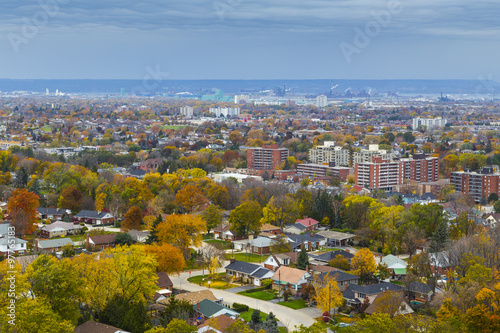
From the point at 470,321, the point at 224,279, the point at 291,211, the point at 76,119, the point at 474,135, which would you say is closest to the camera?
the point at 470,321

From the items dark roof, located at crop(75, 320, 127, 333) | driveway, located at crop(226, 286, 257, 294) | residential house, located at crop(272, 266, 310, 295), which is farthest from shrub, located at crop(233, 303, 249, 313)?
dark roof, located at crop(75, 320, 127, 333)

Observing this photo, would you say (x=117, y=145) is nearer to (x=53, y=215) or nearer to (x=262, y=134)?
(x=262, y=134)

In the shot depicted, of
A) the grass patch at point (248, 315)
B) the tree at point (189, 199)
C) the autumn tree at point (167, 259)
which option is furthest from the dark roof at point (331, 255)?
the tree at point (189, 199)

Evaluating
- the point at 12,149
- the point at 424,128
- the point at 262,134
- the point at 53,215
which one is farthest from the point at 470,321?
the point at 424,128

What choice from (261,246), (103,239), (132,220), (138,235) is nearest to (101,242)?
(103,239)

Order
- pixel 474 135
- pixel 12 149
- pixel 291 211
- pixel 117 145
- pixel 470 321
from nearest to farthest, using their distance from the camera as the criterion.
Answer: pixel 470 321 → pixel 291 211 → pixel 12 149 → pixel 117 145 → pixel 474 135

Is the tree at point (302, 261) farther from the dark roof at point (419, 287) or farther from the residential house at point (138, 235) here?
the residential house at point (138, 235)

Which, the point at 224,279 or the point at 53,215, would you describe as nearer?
the point at 224,279
